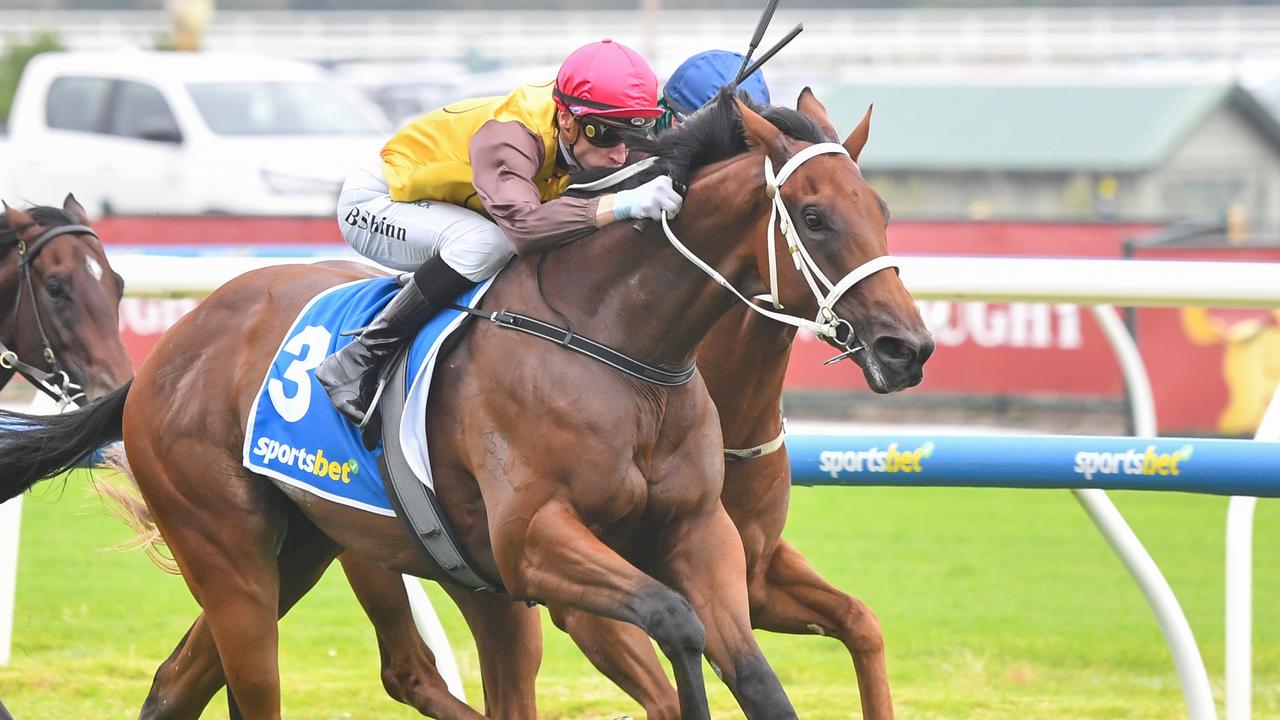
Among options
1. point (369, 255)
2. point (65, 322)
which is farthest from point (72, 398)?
point (369, 255)

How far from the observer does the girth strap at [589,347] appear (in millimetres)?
3666

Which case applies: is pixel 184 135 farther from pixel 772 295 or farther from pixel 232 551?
pixel 772 295

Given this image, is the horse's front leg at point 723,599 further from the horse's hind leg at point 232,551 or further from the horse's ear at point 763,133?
the horse's hind leg at point 232,551

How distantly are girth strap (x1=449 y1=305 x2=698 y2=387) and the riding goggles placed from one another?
416 mm

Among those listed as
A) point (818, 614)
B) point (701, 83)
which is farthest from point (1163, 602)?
point (701, 83)

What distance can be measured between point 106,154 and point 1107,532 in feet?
37.9

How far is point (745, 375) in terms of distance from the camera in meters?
4.13

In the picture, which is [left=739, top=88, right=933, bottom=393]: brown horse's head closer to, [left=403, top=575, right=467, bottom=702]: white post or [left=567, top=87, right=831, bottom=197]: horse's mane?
[left=567, top=87, right=831, bottom=197]: horse's mane

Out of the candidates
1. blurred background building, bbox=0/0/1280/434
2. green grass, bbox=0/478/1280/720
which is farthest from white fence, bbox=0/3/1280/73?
green grass, bbox=0/478/1280/720

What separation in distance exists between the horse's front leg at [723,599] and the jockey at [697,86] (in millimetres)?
1108

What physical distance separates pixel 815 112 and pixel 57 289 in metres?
2.82

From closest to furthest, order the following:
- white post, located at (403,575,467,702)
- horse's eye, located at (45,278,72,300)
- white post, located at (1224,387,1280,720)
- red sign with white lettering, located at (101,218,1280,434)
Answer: white post, located at (1224,387,1280,720) < white post, located at (403,575,467,702) < horse's eye, located at (45,278,72,300) < red sign with white lettering, located at (101,218,1280,434)

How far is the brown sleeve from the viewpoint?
12.3ft

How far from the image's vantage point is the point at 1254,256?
34.0 ft
